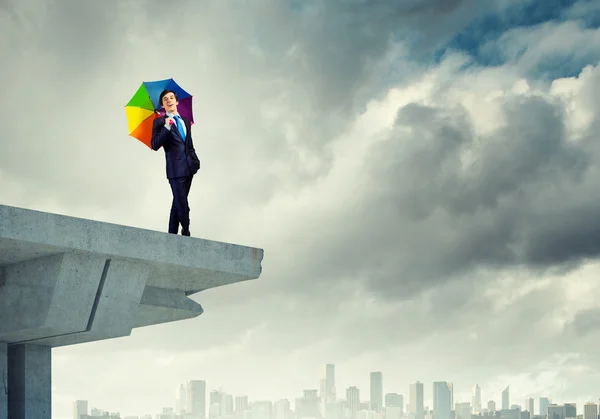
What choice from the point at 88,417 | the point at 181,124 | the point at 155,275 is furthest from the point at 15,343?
the point at 88,417

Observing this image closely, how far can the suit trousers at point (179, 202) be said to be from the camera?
20812 mm

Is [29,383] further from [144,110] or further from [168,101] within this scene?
[168,101]

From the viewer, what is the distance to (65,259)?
18.4 meters

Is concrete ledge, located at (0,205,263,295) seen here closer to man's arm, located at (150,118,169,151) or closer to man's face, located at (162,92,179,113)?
man's arm, located at (150,118,169,151)

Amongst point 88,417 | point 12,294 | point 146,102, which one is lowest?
point 88,417

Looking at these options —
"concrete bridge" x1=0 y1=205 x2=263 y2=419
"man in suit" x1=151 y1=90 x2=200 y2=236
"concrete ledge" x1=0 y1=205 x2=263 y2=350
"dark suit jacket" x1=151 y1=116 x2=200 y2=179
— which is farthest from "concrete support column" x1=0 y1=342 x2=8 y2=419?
"dark suit jacket" x1=151 y1=116 x2=200 y2=179

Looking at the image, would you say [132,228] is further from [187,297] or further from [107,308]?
[187,297]

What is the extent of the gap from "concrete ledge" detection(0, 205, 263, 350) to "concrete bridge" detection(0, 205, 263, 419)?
0.02 meters

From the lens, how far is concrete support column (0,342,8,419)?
778 inches

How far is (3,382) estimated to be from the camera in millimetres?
19953

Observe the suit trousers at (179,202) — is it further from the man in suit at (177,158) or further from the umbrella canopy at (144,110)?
the umbrella canopy at (144,110)

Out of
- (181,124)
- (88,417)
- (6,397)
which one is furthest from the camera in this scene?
(88,417)

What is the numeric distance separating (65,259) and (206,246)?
2.60 metres

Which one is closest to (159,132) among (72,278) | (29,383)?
(72,278)
